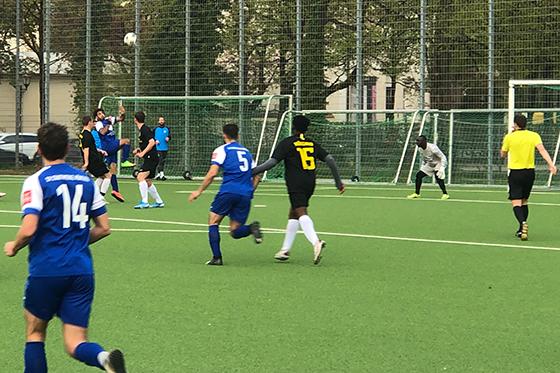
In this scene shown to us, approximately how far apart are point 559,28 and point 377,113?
18.9 ft

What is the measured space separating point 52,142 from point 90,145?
15.5m

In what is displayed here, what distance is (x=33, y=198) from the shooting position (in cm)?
649

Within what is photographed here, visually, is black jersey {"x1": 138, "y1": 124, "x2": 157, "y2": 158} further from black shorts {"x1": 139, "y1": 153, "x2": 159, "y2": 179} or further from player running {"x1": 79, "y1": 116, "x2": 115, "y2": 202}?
player running {"x1": 79, "y1": 116, "x2": 115, "y2": 202}

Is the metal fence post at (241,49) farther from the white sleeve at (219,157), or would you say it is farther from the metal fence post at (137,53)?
the white sleeve at (219,157)

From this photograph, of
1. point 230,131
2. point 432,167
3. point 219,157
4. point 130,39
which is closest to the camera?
point 219,157

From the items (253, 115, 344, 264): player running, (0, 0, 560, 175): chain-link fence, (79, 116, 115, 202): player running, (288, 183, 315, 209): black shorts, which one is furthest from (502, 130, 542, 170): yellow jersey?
(0, 0, 560, 175): chain-link fence

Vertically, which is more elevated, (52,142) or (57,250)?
(52,142)

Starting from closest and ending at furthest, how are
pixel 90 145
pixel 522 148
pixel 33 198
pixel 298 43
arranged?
pixel 33 198 → pixel 522 148 → pixel 90 145 → pixel 298 43

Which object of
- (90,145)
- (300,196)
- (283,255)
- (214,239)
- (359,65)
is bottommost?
(283,255)

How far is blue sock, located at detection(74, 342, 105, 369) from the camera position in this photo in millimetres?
6527

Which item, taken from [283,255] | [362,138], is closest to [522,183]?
[283,255]

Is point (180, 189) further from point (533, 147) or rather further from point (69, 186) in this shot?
point (69, 186)

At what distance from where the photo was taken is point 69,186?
21.6 feet

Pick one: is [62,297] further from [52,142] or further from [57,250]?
[52,142]
